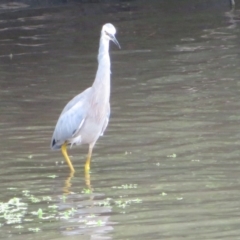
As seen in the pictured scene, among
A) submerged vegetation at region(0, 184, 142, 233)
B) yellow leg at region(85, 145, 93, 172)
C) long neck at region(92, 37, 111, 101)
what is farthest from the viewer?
long neck at region(92, 37, 111, 101)

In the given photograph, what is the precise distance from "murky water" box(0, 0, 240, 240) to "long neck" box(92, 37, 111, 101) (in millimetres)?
682

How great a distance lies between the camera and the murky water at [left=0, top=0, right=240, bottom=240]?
20.2 ft

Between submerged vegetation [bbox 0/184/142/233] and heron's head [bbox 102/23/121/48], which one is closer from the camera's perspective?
submerged vegetation [bbox 0/184/142/233]

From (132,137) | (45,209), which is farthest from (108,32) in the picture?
(45,209)

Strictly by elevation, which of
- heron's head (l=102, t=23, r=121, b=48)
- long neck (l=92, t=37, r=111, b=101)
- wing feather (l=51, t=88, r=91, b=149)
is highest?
heron's head (l=102, t=23, r=121, b=48)

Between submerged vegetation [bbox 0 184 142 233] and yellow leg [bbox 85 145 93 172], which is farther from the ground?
submerged vegetation [bbox 0 184 142 233]

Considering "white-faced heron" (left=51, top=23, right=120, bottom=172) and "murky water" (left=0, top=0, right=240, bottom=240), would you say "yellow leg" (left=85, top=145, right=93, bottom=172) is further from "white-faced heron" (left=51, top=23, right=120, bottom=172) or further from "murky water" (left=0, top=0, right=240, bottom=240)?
"murky water" (left=0, top=0, right=240, bottom=240)

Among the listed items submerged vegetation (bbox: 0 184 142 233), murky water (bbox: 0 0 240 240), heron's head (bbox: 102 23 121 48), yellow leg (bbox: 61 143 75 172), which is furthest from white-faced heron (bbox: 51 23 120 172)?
submerged vegetation (bbox: 0 184 142 233)

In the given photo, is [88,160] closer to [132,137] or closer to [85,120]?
[85,120]

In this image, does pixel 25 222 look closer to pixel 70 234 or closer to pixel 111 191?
pixel 70 234

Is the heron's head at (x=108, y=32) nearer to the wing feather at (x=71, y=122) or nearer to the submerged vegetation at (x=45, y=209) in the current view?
the wing feather at (x=71, y=122)

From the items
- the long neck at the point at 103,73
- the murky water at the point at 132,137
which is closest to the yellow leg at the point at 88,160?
the murky water at the point at 132,137

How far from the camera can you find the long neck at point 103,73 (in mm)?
8195

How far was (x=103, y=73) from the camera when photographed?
27.2ft
